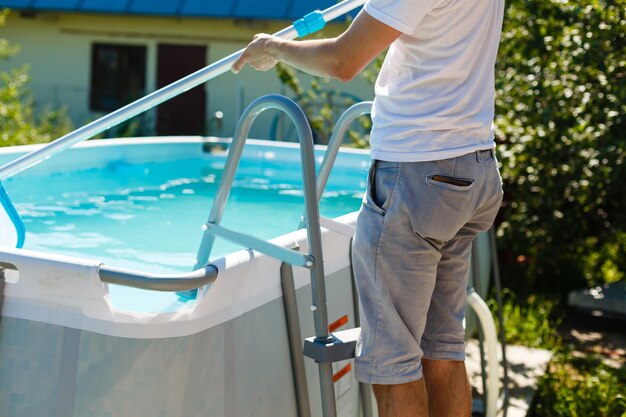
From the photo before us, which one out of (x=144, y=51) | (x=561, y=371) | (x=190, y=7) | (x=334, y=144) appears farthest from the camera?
(x=144, y=51)

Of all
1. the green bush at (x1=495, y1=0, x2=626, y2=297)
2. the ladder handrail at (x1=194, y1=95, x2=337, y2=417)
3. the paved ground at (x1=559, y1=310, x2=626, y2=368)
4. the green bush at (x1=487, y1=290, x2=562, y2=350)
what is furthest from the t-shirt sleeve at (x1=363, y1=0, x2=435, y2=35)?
the paved ground at (x1=559, y1=310, x2=626, y2=368)

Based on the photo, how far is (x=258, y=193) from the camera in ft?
20.0

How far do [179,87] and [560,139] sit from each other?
142 inches

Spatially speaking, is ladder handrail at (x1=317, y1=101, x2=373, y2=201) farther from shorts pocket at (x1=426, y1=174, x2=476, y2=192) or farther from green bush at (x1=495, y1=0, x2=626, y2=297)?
green bush at (x1=495, y1=0, x2=626, y2=297)

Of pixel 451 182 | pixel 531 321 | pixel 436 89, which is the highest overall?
pixel 436 89

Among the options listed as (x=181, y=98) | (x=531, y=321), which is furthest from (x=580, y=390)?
(x=181, y=98)

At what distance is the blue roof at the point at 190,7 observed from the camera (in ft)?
43.2

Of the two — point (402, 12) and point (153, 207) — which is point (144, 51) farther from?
point (402, 12)

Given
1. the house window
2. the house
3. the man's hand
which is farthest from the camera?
the house window

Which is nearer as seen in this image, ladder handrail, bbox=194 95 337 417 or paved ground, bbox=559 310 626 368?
ladder handrail, bbox=194 95 337 417

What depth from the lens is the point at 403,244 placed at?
2205 mm

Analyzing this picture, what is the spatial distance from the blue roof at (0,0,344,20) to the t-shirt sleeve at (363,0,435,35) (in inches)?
424

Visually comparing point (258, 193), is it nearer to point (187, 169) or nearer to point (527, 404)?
point (187, 169)

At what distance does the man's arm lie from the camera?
2113mm
